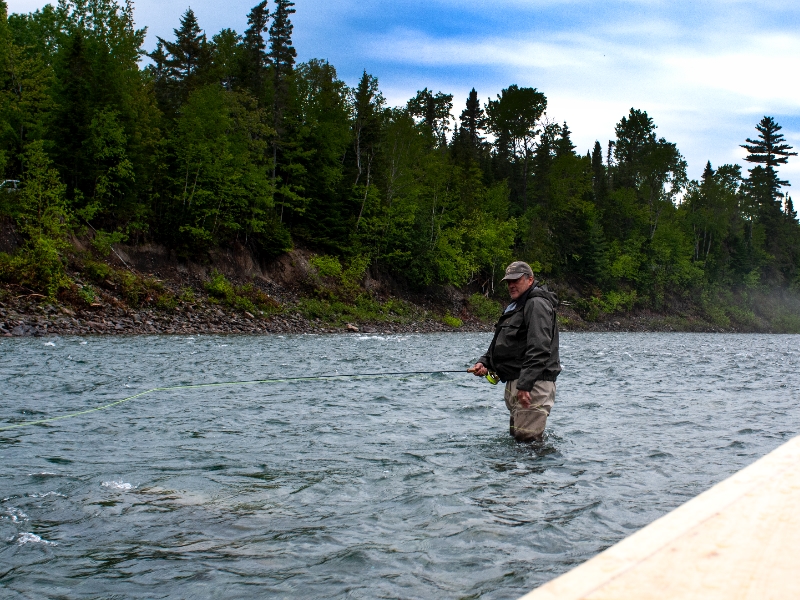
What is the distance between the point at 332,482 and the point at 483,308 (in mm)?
47001

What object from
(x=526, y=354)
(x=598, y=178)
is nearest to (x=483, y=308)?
(x=598, y=178)

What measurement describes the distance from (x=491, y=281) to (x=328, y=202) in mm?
16773

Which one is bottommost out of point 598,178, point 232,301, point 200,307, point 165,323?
point 165,323

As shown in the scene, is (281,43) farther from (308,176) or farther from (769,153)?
(769,153)

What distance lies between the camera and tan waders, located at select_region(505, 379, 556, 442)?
26.7 feet

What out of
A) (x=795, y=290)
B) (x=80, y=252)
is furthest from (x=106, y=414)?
(x=795, y=290)

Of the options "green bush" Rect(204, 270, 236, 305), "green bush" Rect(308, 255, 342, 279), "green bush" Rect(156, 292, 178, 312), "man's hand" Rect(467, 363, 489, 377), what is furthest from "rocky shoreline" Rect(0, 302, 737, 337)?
"man's hand" Rect(467, 363, 489, 377)

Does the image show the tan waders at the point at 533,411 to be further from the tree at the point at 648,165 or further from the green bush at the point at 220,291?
the tree at the point at 648,165

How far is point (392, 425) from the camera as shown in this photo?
31.4 feet

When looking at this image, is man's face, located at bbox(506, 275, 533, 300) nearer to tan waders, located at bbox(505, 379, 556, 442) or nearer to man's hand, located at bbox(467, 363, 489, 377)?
man's hand, located at bbox(467, 363, 489, 377)

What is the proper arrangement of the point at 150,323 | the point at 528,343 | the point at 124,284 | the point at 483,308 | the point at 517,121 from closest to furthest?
the point at 528,343 → the point at 150,323 → the point at 124,284 → the point at 483,308 → the point at 517,121

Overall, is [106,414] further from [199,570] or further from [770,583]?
[770,583]

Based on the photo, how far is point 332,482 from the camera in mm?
6484

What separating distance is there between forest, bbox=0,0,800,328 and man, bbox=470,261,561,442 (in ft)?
79.4
